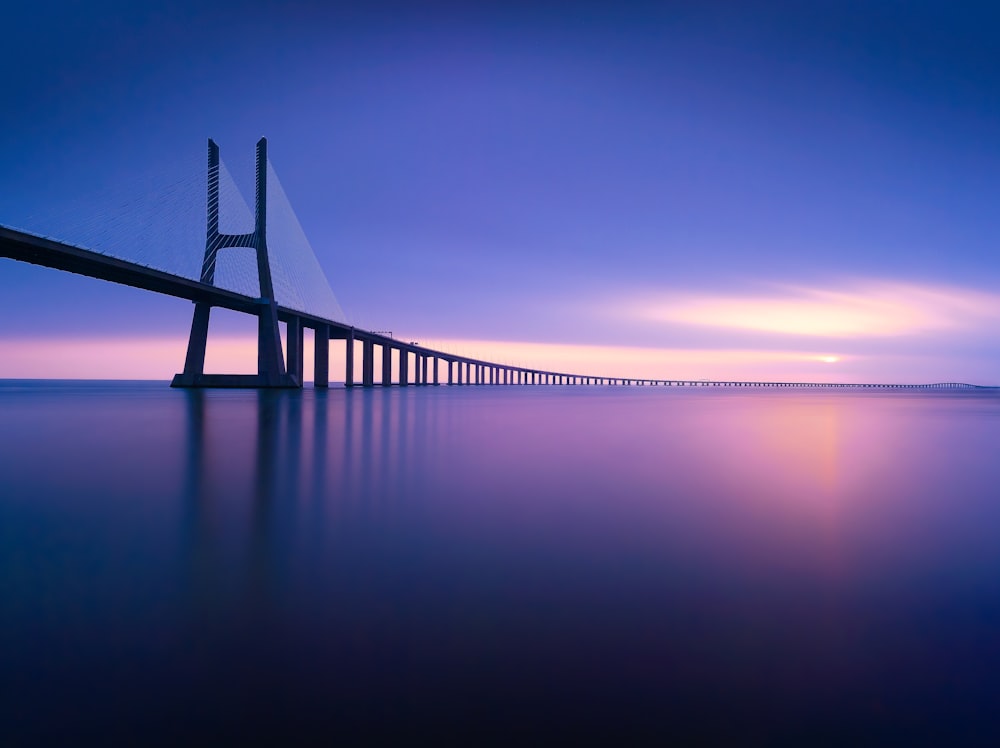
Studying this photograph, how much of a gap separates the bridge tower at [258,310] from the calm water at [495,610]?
3606cm

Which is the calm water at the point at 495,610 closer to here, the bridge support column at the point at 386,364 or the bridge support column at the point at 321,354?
the bridge support column at the point at 321,354

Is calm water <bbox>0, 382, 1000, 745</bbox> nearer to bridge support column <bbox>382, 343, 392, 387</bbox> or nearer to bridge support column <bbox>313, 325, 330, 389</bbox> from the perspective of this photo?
bridge support column <bbox>313, 325, 330, 389</bbox>

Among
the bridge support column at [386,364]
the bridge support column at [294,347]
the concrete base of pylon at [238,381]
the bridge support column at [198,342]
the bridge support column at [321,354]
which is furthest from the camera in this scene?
the bridge support column at [386,364]

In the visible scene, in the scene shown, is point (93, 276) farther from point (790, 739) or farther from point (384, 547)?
point (790, 739)

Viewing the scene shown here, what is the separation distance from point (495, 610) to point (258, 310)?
44.4 m

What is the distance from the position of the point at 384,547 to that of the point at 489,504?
2486 mm

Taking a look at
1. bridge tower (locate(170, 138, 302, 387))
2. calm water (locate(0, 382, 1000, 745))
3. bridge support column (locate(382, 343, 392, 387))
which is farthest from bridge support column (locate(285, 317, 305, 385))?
calm water (locate(0, 382, 1000, 745))

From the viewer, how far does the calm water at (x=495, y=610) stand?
2.62 m

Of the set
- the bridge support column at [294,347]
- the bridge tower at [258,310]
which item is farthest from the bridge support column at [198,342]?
the bridge support column at [294,347]

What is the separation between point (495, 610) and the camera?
396cm

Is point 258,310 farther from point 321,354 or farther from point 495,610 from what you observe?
point 495,610

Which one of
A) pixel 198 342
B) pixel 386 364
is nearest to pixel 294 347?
pixel 198 342

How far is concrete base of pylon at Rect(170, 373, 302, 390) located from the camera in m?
47.8

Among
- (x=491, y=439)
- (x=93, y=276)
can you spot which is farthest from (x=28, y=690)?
(x=93, y=276)
